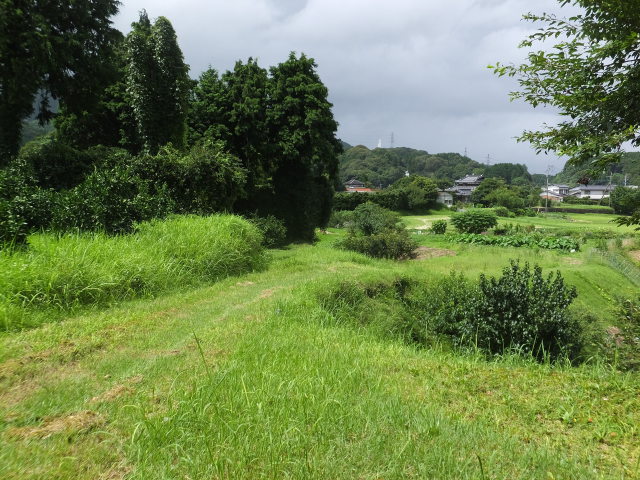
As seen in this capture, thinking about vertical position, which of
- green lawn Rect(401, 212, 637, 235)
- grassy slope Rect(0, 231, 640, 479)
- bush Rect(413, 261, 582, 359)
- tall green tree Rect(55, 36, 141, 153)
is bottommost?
green lawn Rect(401, 212, 637, 235)

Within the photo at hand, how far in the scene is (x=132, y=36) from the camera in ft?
45.4

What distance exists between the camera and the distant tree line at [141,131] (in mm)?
8719

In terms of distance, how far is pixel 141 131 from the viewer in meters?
14.9

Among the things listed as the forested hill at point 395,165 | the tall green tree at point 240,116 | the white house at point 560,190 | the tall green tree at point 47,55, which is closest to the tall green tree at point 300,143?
the tall green tree at point 240,116

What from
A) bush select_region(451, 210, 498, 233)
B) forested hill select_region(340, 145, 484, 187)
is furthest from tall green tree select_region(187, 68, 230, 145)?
forested hill select_region(340, 145, 484, 187)

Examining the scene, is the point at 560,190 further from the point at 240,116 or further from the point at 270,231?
the point at 270,231

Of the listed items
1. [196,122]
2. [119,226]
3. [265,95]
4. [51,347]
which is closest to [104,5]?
[196,122]

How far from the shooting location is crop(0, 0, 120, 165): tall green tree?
11883mm

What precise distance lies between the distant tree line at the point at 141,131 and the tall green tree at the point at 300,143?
2.2 inches

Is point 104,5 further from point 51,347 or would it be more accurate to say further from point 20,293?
point 51,347

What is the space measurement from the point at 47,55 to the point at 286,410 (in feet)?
48.1

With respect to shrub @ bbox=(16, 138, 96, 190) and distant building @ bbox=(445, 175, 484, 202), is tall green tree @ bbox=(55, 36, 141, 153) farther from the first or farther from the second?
distant building @ bbox=(445, 175, 484, 202)

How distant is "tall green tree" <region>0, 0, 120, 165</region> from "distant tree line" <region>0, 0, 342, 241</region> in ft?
0.12

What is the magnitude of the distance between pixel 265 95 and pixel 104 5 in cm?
744
